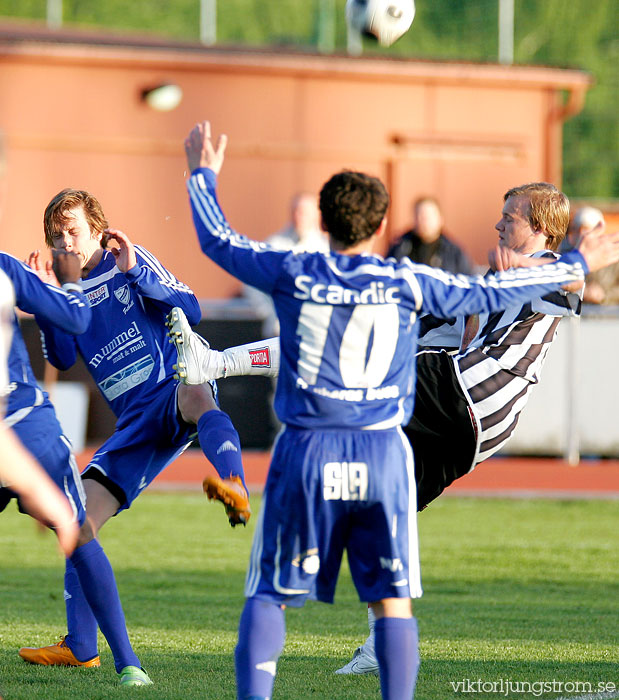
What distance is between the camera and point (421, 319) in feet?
18.4

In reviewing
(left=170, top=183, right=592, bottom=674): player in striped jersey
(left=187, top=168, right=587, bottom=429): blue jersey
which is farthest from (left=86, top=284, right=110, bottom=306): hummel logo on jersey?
(left=187, top=168, right=587, bottom=429): blue jersey

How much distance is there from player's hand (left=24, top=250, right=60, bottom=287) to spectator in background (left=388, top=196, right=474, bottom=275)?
680 cm

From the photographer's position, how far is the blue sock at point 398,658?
378 centimetres

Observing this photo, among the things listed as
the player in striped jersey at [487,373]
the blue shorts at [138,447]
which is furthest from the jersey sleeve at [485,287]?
the blue shorts at [138,447]

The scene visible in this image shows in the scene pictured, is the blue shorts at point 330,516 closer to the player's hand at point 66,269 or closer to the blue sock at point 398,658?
the blue sock at point 398,658

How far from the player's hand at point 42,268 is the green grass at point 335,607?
153 cm

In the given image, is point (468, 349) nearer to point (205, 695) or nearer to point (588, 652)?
point (588, 652)

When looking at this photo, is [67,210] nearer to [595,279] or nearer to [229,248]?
[229,248]

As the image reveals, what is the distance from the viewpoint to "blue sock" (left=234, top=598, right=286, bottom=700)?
374cm

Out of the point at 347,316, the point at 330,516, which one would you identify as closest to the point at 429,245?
the point at 347,316

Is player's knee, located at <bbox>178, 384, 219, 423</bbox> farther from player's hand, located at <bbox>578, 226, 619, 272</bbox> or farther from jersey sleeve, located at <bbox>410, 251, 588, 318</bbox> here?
player's hand, located at <bbox>578, 226, 619, 272</bbox>

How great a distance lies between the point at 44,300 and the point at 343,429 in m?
1.12

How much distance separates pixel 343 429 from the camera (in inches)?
150

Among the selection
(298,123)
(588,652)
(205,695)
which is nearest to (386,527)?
(205,695)
